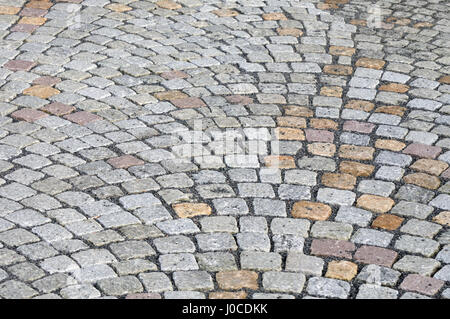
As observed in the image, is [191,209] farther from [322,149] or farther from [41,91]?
[41,91]

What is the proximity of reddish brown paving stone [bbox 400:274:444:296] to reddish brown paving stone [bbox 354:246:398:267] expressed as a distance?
15 centimetres

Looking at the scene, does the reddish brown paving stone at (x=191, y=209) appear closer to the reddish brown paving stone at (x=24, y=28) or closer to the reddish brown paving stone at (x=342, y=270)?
the reddish brown paving stone at (x=342, y=270)

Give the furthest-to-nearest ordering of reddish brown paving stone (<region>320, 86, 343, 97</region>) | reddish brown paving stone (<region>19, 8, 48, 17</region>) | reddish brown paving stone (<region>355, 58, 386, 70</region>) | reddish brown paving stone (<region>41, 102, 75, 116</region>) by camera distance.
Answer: reddish brown paving stone (<region>19, 8, 48, 17</region>), reddish brown paving stone (<region>355, 58, 386, 70</region>), reddish brown paving stone (<region>320, 86, 343, 97</region>), reddish brown paving stone (<region>41, 102, 75, 116</region>)

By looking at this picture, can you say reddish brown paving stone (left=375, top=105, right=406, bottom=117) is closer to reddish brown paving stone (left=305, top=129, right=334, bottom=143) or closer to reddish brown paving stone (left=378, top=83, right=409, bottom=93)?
reddish brown paving stone (left=378, top=83, right=409, bottom=93)

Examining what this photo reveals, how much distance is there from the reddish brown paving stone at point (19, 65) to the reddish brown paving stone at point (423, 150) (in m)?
2.90

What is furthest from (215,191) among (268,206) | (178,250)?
(178,250)

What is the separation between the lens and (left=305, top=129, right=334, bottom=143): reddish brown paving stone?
5.44 meters

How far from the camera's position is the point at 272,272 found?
4.18 metres

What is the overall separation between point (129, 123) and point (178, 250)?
149 centimetres

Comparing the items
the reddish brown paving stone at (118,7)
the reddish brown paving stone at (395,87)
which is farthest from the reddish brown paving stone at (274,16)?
the reddish brown paving stone at (395,87)

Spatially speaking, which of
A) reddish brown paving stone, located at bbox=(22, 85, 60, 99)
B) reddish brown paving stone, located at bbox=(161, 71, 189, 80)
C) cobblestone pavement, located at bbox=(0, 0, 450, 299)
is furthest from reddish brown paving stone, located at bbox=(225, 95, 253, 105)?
reddish brown paving stone, located at bbox=(22, 85, 60, 99)

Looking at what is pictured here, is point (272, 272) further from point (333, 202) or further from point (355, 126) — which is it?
point (355, 126)

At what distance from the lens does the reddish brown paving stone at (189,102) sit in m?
5.81
